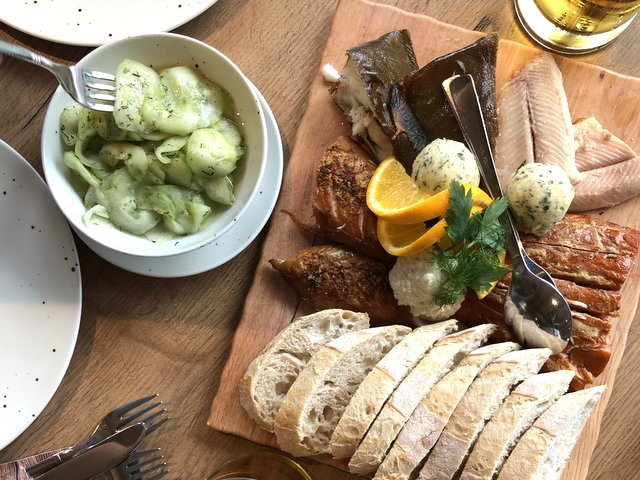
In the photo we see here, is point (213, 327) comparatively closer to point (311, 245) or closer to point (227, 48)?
point (311, 245)

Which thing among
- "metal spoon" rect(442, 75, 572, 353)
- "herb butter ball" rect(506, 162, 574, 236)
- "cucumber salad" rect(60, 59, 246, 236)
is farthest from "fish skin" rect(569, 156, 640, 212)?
"cucumber salad" rect(60, 59, 246, 236)

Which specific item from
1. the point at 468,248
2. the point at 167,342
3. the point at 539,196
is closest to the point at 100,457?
the point at 167,342

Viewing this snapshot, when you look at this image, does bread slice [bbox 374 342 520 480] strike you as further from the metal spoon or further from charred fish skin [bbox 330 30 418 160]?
charred fish skin [bbox 330 30 418 160]

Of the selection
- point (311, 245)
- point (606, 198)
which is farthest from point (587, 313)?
point (311, 245)

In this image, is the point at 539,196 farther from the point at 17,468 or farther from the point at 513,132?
the point at 17,468

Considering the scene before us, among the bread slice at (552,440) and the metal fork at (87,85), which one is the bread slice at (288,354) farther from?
the metal fork at (87,85)

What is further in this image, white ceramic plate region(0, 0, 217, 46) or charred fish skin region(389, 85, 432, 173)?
white ceramic plate region(0, 0, 217, 46)

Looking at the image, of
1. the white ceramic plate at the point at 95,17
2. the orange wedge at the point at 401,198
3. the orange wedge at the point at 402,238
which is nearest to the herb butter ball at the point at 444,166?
the orange wedge at the point at 401,198
